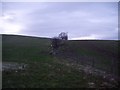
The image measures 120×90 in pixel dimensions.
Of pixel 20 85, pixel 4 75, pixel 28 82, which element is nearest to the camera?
pixel 20 85

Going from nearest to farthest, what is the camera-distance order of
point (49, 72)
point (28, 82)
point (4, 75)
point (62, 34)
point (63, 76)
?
point (28, 82) → point (4, 75) → point (63, 76) → point (49, 72) → point (62, 34)

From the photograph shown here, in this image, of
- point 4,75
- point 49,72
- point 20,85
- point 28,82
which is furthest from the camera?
point 49,72

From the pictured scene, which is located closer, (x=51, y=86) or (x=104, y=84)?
(x=51, y=86)

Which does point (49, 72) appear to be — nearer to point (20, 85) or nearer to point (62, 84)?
point (62, 84)

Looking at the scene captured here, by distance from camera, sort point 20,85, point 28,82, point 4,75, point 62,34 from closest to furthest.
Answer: point 20,85 → point 28,82 → point 4,75 → point 62,34

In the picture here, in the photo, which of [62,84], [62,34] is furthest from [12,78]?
[62,34]

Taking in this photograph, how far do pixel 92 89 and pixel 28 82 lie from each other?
3831mm

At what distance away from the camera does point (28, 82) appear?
11.2 m

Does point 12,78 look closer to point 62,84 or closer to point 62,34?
point 62,84

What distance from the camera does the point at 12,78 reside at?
38.6 feet

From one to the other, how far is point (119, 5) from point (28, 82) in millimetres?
7282

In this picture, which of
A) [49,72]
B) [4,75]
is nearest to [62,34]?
[49,72]

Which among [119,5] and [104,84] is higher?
[119,5]

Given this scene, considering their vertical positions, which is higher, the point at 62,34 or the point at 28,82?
the point at 62,34
